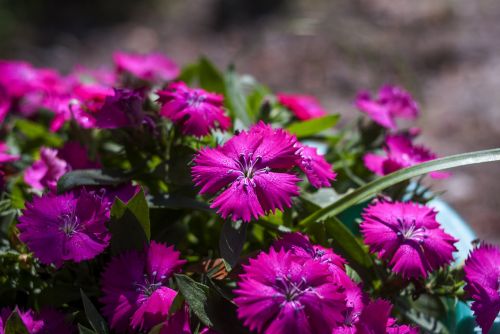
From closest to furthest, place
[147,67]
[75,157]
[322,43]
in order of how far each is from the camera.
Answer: [75,157] < [147,67] < [322,43]

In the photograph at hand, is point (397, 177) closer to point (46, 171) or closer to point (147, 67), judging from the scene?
point (46, 171)

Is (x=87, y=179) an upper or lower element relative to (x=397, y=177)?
lower

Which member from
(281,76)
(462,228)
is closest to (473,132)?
(281,76)

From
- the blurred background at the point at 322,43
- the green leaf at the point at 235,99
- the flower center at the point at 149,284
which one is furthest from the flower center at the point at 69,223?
the blurred background at the point at 322,43

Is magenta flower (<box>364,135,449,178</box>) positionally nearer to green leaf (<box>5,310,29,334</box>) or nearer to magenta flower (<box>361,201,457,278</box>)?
magenta flower (<box>361,201,457,278</box>)

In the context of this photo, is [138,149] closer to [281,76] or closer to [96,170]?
[96,170]

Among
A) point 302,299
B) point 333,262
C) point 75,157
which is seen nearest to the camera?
point 302,299

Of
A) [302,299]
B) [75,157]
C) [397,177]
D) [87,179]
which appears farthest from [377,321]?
[75,157]

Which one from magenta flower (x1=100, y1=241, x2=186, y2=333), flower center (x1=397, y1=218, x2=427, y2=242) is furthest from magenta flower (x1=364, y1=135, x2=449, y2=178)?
magenta flower (x1=100, y1=241, x2=186, y2=333)
